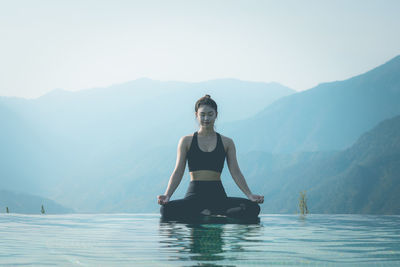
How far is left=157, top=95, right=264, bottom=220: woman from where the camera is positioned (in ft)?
24.0

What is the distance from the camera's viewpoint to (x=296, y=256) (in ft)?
12.1

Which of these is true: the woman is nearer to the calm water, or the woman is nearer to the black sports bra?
the black sports bra

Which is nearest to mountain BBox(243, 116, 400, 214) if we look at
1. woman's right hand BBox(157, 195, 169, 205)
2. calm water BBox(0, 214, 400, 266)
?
woman's right hand BBox(157, 195, 169, 205)

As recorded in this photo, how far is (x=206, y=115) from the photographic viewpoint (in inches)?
304

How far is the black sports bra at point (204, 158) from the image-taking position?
7.66m

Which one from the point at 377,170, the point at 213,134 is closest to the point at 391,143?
the point at 377,170

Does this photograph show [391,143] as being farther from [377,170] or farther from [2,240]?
[2,240]

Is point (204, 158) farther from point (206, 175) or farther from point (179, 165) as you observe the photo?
point (179, 165)

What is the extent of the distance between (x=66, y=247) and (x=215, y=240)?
1356 mm

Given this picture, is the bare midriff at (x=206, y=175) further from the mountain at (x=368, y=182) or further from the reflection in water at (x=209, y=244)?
the mountain at (x=368, y=182)

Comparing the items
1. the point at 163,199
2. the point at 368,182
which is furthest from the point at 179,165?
the point at 368,182

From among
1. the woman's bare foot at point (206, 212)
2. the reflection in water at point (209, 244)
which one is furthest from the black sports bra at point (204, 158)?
the reflection in water at point (209, 244)

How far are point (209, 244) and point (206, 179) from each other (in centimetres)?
329

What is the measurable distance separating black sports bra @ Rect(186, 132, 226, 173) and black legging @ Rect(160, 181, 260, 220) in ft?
0.83
